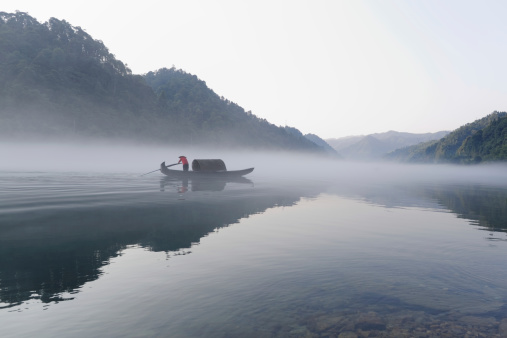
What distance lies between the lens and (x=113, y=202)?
24.5 metres

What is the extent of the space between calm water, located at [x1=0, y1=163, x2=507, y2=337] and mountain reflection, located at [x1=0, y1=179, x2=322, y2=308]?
0.18 ft

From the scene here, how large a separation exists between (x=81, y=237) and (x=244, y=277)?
26.5 feet

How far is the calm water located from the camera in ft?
22.1

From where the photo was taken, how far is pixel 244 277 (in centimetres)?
956

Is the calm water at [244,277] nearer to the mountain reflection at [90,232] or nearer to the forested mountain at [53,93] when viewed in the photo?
the mountain reflection at [90,232]

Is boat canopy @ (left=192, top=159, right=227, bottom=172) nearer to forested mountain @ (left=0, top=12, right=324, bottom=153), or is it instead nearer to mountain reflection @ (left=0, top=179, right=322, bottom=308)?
mountain reflection @ (left=0, top=179, right=322, bottom=308)

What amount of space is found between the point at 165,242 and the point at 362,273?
309 inches

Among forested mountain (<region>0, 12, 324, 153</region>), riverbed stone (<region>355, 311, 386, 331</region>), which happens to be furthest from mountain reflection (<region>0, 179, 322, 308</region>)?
forested mountain (<region>0, 12, 324, 153</region>)

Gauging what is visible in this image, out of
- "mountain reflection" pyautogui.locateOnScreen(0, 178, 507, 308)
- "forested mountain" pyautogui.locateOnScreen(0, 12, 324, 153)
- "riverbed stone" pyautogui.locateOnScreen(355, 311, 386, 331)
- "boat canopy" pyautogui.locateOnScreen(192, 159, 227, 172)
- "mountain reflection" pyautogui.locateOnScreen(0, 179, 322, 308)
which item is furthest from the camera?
"forested mountain" pyautogui.locateOnScreen(0, 12, 324, 153)

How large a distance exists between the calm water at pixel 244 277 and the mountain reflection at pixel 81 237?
6 cm

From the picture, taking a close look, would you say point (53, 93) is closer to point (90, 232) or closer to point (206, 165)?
point (206, 165)

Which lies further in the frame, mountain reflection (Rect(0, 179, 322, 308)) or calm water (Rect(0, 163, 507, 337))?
mountain reflection (Rect(0, 179, 322, 308))

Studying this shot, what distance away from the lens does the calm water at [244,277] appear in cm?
672

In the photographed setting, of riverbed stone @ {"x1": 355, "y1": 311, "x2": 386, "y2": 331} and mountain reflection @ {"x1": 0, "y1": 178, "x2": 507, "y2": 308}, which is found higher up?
mountain reflection @ {"x1": 0, "y1": 178, "x2": 507, "y2": 308}
